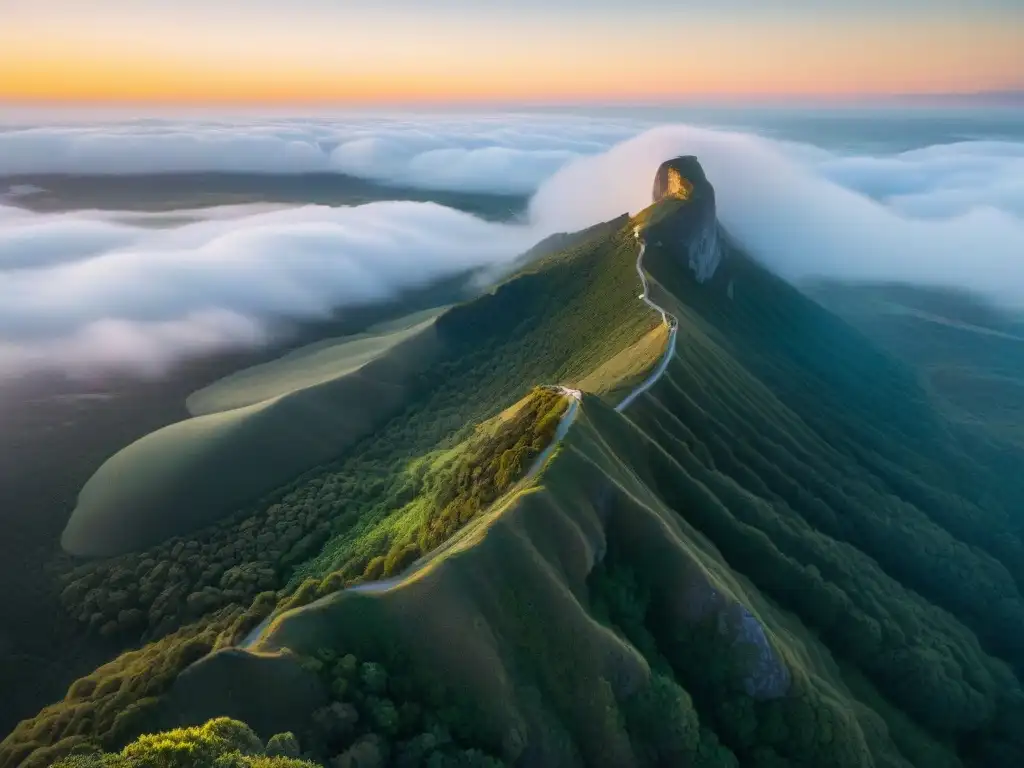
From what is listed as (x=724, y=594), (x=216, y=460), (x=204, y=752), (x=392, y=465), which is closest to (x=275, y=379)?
(x=216, y=460)

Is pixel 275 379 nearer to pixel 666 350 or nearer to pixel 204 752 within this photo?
pixel 666 350

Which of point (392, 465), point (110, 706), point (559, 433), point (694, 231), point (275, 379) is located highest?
point (559, 433)

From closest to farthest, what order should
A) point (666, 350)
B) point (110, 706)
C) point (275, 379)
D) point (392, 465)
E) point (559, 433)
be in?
point (110, 706), point (559, 433), point (666, 350), point (392, 465), point (275, 379)

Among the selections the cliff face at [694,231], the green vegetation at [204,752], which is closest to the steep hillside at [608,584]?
the green vegetation at [204,752]

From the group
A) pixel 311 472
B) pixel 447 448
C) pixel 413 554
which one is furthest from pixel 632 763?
pixel 311 472

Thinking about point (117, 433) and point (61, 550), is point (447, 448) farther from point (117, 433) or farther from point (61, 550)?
point (117, 433)

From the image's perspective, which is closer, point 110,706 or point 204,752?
point 204,752

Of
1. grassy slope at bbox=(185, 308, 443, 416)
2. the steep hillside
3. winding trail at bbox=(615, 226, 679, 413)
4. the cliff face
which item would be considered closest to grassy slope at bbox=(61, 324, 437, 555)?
the steep hillside

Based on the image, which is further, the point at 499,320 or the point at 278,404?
the point at 499,320
